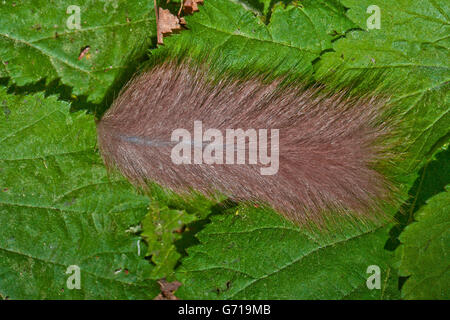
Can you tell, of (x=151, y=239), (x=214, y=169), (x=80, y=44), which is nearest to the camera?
(x=214, y=169)

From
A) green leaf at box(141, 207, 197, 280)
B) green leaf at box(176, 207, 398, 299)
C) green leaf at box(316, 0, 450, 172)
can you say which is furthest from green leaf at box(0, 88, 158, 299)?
green leaf at box(316, 0, 450, 172)

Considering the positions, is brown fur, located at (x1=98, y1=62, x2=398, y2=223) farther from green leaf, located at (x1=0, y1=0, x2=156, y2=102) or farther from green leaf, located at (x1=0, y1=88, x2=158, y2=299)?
green leaf, located at (x1=0, y1=0, x2=156, y2=102)

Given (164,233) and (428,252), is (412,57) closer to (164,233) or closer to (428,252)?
(428,252)

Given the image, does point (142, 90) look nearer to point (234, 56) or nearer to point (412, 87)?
point (234, 56)

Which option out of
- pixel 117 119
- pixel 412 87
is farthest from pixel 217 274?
pixel 412 87

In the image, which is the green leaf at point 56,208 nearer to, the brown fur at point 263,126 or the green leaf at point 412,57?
the brown fur at point 263,126

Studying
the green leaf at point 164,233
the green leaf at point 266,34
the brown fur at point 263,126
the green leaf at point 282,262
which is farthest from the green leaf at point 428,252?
the green leaf at point 164,233
